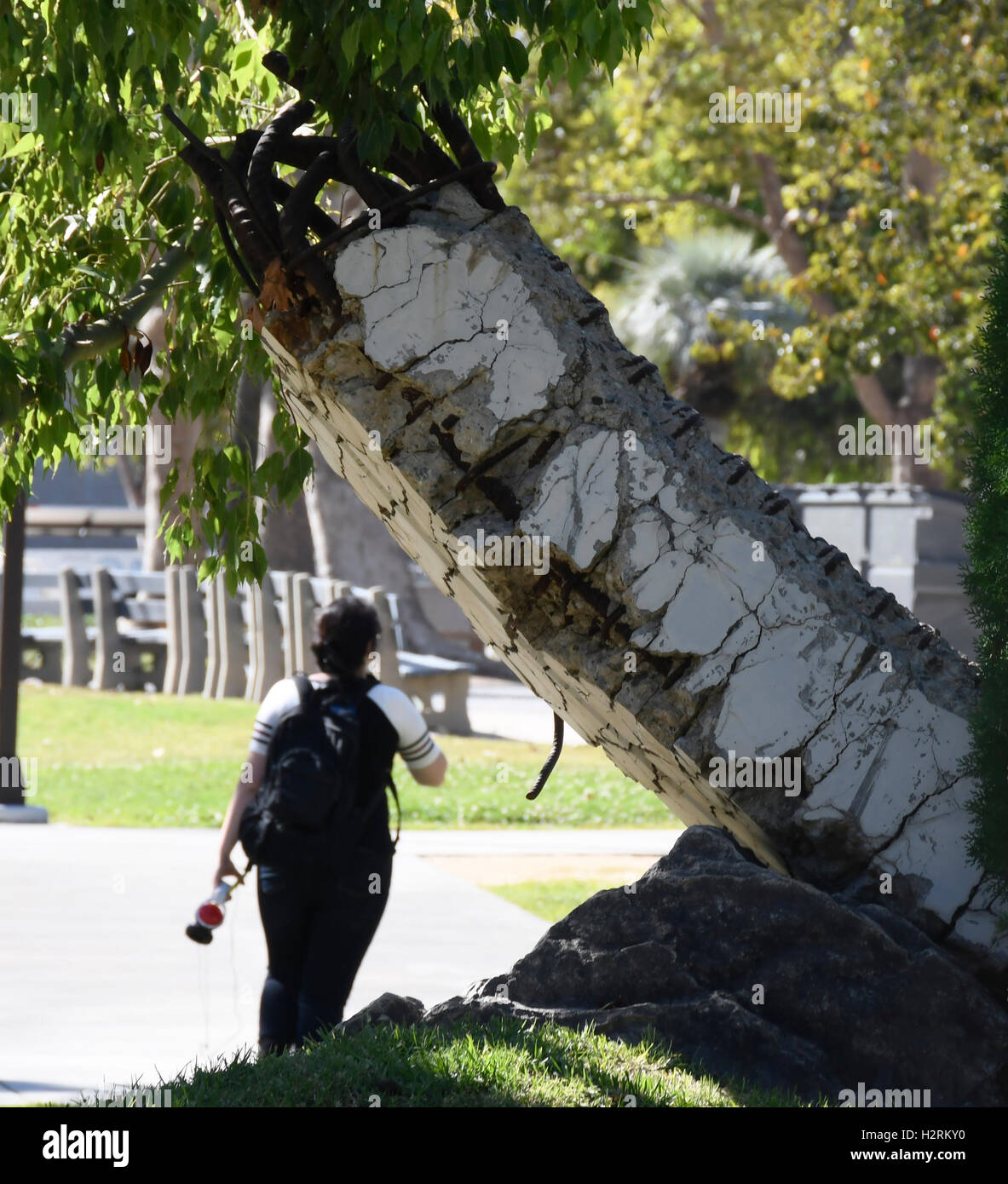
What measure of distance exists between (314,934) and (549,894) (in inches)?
171

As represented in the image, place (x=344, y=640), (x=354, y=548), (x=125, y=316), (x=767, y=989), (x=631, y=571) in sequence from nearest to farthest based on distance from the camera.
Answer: (x=767, y=989) → (x=631, y=571) → (x=344, y=640) → (x=125, y=316) → (x=354, y=548)

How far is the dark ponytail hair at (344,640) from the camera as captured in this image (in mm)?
5383

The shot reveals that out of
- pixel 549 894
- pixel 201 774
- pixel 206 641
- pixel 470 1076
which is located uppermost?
pixel 206 641

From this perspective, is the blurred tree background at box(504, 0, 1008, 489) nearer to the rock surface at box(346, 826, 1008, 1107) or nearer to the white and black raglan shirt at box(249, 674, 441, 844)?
the white and black raglan shirt at box(249, 674, 441, 844)

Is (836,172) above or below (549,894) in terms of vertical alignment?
above

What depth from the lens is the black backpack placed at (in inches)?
202

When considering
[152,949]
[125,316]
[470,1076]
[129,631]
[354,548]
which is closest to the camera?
[470,1076]

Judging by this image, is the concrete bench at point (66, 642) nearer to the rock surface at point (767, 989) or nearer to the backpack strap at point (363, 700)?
the backpack strap at point (363, 700)

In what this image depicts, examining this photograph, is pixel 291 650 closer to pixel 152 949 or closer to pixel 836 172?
pixel 836 172

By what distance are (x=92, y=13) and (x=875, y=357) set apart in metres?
13.3

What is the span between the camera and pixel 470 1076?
3885 mm

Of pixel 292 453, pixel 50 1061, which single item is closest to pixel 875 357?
pixel 292 453

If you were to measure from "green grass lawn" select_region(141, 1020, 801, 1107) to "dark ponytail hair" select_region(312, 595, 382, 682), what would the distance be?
1.53 meters

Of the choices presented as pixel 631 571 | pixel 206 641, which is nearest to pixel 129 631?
pixel 206 641
